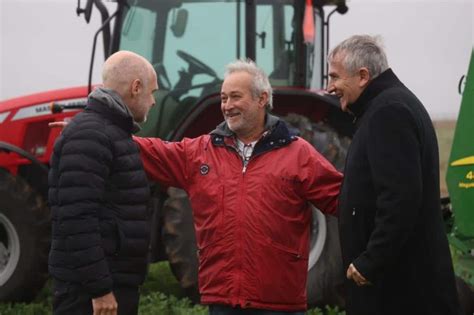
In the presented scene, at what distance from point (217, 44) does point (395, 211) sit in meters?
3.90

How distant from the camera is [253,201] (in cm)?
365

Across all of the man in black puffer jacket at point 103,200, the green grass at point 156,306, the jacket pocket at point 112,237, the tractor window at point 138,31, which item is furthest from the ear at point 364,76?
the tractor window at point 138,31

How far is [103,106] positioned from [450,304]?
1.43 meters

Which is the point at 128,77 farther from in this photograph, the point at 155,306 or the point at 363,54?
the point at 155,306

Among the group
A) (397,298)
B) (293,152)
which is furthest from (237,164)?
(397,298)

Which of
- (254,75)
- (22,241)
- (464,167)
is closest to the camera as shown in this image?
(254,75)

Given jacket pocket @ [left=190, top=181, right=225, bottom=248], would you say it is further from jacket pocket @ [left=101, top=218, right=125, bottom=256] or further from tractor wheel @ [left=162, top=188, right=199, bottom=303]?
tractor wheel @ [left=162, top=188, right=199, bottom=303]

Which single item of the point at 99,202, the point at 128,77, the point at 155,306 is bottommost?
the point at 155,306

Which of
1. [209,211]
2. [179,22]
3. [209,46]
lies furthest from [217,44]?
[209,211]

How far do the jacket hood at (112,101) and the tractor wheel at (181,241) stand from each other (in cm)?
317

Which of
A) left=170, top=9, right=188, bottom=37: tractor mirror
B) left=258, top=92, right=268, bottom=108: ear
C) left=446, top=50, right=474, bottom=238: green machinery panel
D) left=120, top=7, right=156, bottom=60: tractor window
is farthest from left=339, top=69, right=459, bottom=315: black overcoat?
left=120, top=7, right=156, bottom=60: tractor window

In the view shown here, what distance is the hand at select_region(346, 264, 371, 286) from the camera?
10.8 feet

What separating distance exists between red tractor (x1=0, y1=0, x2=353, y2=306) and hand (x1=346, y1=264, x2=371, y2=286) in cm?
317

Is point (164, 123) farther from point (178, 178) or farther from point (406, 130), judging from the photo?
point (406, 130)
